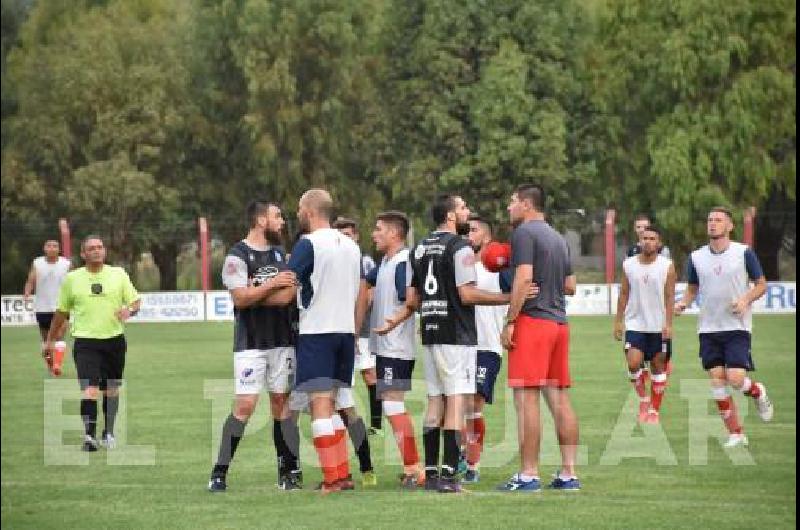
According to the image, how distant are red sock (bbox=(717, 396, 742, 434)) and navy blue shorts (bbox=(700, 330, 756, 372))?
16.7 inches

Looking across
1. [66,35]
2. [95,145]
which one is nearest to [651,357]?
[95,145]

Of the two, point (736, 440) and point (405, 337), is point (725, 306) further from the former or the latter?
point (405, 337)

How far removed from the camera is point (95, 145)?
220ft

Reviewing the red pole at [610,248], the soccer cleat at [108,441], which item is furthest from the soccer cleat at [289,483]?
the red pole at [610,248]

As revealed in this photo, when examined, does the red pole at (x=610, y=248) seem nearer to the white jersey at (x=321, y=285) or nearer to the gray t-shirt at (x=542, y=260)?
the gray t-shirt at (x=542, y=260)

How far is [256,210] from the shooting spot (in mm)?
13969

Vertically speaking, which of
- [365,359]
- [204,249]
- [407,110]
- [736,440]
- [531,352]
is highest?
[407,110]

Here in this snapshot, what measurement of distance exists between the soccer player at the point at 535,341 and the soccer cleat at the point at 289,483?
1.66 metres

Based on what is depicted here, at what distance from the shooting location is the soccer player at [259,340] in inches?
547

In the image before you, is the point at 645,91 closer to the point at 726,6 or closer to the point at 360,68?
the point at 726,6

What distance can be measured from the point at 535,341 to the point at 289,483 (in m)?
2.23

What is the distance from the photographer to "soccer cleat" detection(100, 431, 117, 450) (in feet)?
57.4

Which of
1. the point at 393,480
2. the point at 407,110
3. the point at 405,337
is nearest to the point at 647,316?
the point at 405,337

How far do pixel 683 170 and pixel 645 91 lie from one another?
3.96m
